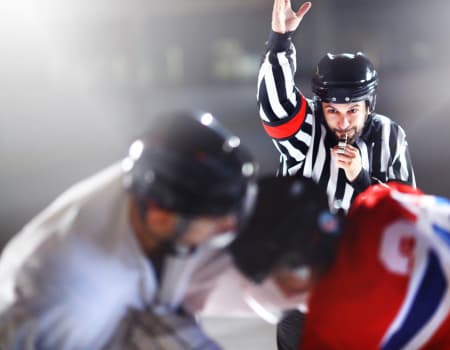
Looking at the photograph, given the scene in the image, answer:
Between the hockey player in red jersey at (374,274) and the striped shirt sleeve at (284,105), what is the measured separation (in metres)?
0.99

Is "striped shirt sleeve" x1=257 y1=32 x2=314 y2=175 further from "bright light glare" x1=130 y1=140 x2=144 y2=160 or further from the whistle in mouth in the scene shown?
"bright light glare" x1=130 y1=140 x2=144 y2=160

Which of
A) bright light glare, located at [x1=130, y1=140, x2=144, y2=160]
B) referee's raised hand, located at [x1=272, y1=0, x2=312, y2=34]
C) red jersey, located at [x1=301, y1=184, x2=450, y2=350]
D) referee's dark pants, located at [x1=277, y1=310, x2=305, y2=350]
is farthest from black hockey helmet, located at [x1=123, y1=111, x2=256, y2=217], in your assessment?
referee's raised hand, located at [x1=272, y1=0, x2=312, y2=34]

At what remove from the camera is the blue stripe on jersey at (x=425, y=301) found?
1.66m

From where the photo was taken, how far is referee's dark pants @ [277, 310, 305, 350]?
238 centimetres

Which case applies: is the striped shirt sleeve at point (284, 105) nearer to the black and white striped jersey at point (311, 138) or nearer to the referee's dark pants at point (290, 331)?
the black and white striped jersey at point (311, 138)

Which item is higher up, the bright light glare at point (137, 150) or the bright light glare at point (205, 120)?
the bright light glare at point (205, 120)

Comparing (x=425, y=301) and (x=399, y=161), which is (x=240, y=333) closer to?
(x=399, y=161)

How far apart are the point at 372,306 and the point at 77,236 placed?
2.10 feet

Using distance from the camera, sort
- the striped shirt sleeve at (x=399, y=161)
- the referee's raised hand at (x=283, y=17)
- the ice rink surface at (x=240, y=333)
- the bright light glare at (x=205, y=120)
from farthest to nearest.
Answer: the ice rink surface at (x=240, y=333) → the striped shirt sleeve at (x=399, y=161) → the referee's raised hand at (x=283, y=17) → the bright light glare at (x=205, y=120)

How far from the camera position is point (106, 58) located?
10086 millimetres

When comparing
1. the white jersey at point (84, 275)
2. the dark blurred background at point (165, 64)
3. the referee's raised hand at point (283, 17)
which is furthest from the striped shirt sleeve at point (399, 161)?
the dark blurred background at point (165, 64)

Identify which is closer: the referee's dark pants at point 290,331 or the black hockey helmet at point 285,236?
the black hockey helmet at point 285,236

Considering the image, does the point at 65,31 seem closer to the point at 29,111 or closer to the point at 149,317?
the point at 29,111

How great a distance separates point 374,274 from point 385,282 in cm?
3
